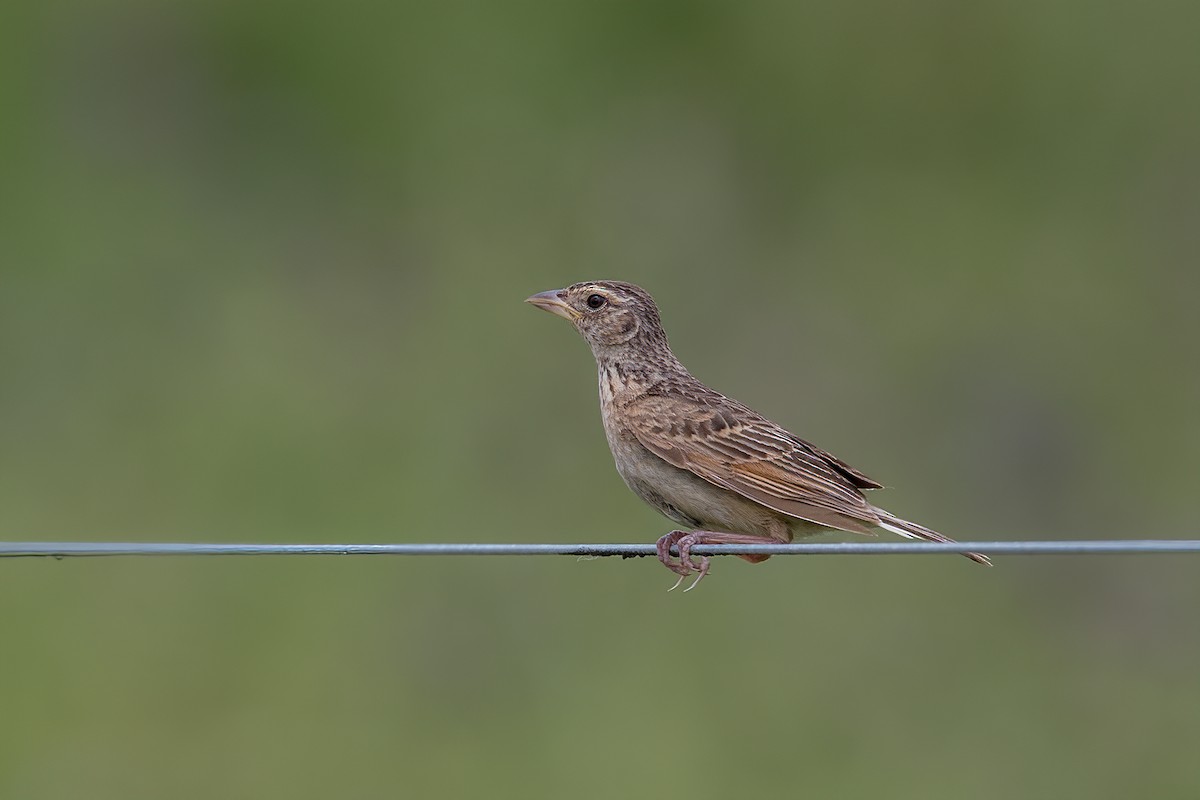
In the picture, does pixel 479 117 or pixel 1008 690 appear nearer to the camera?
pixel 1008 690

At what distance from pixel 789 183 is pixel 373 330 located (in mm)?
6689

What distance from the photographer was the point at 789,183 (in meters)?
24.8

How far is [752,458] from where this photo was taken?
836 centimetres

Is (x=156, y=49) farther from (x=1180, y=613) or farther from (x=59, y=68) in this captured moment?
(x=1180, y=613)

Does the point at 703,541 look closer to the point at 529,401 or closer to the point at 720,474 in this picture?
the point at 720,474

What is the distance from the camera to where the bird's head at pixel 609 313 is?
369 inches

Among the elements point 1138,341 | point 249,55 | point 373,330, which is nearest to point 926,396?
point 1138,341

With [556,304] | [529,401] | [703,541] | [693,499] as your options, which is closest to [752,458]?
[693,499]

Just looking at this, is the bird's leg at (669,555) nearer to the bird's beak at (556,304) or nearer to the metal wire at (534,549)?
the metal wire at (534,549)

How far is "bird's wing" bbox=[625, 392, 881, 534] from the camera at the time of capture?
8.11 metres

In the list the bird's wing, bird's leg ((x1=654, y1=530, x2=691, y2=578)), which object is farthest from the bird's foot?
the bird's wing

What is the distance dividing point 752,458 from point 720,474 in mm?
194

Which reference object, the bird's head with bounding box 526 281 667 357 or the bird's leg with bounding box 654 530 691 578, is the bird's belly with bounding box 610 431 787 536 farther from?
the bird's head with bounding box 526 281 667 357

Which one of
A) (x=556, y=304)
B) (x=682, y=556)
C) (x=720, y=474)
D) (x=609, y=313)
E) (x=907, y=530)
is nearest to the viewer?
(x=682, y=556)
